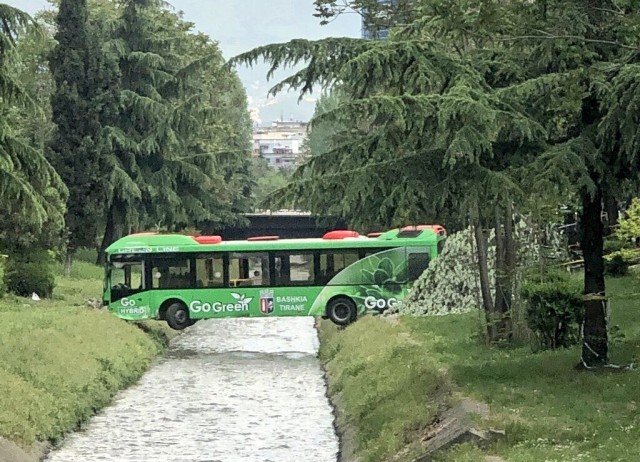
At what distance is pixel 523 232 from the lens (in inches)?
A: 837

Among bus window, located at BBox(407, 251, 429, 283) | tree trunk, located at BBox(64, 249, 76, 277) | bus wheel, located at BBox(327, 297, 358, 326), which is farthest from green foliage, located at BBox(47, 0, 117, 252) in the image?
bus window, located at BBox(407, 251, 429, 283)

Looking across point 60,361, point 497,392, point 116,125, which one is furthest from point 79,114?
point 497,392

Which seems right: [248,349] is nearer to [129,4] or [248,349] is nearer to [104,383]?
[104,383]

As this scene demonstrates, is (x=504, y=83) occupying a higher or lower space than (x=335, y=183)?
higher

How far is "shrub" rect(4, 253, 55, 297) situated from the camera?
105ft

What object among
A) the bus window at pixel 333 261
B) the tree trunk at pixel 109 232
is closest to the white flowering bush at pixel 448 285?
the bus window at pixel 333 261

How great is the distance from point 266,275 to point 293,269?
2.78ft

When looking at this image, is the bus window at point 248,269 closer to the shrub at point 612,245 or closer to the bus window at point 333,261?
the bus window at point 333,261

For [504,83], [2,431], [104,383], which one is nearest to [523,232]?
[504,83]

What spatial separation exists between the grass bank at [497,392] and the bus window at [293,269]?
723 cm

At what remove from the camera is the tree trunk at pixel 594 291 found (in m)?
13.8

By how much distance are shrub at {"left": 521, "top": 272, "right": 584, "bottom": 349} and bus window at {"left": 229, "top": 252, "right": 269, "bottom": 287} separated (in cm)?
1442

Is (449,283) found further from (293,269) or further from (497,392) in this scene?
(497,392)

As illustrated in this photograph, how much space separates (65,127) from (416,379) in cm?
3084
